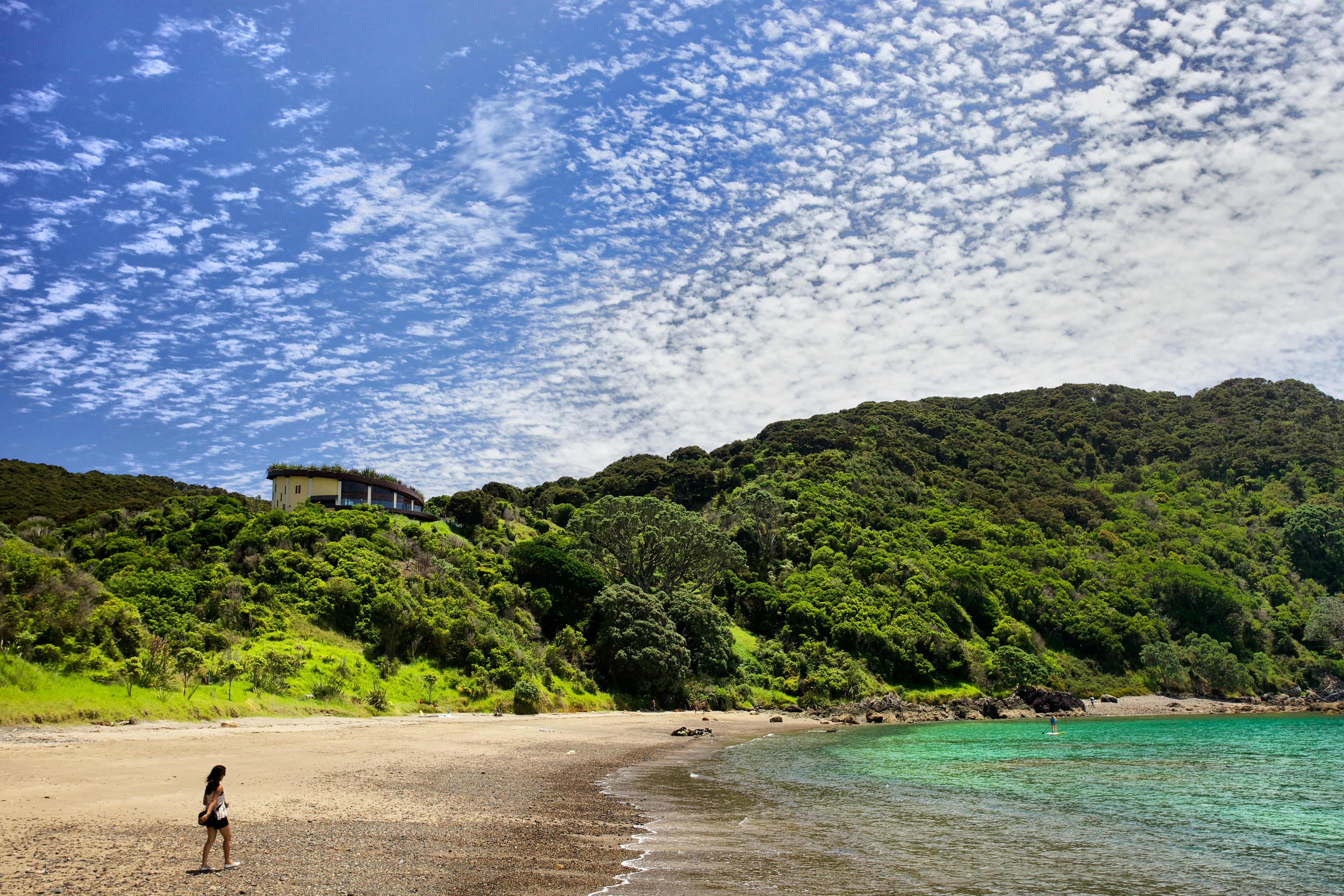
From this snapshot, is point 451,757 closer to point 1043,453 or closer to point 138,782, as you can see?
point 138,782

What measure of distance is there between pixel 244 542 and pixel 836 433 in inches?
3394

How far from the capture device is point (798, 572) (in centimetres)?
7288

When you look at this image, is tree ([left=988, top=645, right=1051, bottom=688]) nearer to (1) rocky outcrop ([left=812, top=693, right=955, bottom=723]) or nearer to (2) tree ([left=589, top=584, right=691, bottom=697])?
(1) rocky outcrop ([left=812, top=693, right=955, bottom=723])

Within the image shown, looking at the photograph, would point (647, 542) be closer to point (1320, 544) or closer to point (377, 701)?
point (377, 701)

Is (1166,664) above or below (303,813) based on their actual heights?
below

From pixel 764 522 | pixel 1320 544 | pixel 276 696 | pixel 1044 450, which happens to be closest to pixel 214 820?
pixel 276 696

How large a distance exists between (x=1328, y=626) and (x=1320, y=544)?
13862mm

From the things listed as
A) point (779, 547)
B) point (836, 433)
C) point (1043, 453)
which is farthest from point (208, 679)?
point (1043, 453)

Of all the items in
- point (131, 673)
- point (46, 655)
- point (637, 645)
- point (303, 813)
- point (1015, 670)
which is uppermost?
point (46, 655)

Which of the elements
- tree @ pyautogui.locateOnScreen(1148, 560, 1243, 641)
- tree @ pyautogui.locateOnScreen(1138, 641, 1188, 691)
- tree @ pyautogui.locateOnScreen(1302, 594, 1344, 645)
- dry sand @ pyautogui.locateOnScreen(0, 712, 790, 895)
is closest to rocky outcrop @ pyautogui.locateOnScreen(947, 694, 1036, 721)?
tree @ pyautogui.locateOnScreen(1138, 641, 1188, 691)

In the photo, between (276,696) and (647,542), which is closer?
(276,696)

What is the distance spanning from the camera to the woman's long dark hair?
320 inches

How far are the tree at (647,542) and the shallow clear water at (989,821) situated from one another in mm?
29489

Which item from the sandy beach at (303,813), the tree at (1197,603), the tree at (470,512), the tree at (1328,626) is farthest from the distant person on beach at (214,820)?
the tree at (1328,626)
